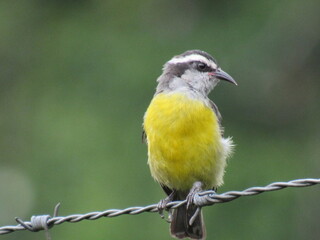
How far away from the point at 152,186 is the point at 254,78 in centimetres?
258

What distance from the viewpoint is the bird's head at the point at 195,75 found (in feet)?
29.5

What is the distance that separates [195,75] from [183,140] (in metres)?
0.99

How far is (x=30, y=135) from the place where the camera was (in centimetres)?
1644

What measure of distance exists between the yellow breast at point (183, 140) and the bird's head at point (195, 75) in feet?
1.24

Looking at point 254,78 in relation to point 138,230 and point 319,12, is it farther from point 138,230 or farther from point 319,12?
point 138,230

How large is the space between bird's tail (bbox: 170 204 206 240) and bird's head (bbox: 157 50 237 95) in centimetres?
108

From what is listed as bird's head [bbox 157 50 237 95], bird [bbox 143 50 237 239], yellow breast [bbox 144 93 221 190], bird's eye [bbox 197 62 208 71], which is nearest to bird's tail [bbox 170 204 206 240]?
bird [bbox 143 50 237 239]

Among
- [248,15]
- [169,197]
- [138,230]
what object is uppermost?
[248,15]

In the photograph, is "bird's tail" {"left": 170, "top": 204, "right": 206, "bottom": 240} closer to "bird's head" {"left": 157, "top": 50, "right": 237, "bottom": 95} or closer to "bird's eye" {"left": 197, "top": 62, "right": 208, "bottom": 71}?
"bird's head" {"left": 157, "top": 50, "right": 237, "bottom": 95}

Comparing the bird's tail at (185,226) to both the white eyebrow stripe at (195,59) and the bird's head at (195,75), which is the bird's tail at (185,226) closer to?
the bird's head at (195,75)

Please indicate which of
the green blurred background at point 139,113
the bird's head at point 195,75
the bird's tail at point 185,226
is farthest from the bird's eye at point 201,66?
the green blurred background at point 139,113

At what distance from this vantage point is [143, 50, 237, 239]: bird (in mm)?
8320

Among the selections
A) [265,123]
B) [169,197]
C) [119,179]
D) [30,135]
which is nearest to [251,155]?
[265,123]

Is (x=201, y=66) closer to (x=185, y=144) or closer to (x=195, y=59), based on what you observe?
(x=195, y=59)
